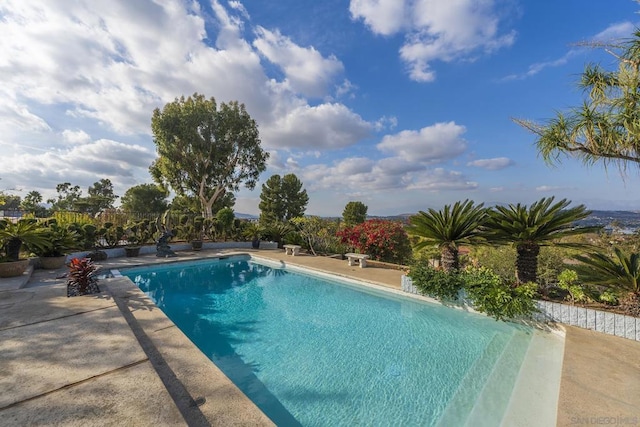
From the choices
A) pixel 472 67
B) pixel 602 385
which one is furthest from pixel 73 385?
pixel 472 67

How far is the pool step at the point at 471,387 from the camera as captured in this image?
302 cm

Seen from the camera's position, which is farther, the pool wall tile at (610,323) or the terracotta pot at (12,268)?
the terracotta pot at (12,268)

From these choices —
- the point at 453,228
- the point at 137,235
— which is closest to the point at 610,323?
the point at 453,228

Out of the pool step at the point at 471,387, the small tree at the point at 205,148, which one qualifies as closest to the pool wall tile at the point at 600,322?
the pool step at the point at 471,387

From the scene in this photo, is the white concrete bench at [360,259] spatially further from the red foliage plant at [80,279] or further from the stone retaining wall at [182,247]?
the red foliage plant at [80,279]

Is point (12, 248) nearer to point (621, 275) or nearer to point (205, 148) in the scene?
point (205, 148)

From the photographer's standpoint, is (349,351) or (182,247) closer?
(349,351)

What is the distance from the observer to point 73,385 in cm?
249

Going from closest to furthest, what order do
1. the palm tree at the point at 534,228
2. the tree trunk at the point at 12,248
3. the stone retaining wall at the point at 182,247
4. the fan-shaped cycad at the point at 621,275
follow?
the fan-shaped cycad at the point at 621,275
the palm tree at the point at 534,228
the tree trunk at the point at 12,248
the stone retaining wall at the point at 182,247

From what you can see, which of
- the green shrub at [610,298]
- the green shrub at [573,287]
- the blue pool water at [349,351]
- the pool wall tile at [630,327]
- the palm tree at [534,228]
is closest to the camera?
the blue pool water at [349,351]

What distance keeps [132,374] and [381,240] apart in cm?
906

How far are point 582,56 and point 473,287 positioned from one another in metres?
5.64

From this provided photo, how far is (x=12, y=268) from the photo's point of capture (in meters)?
6.62

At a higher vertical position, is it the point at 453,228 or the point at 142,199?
the point at 142,199
